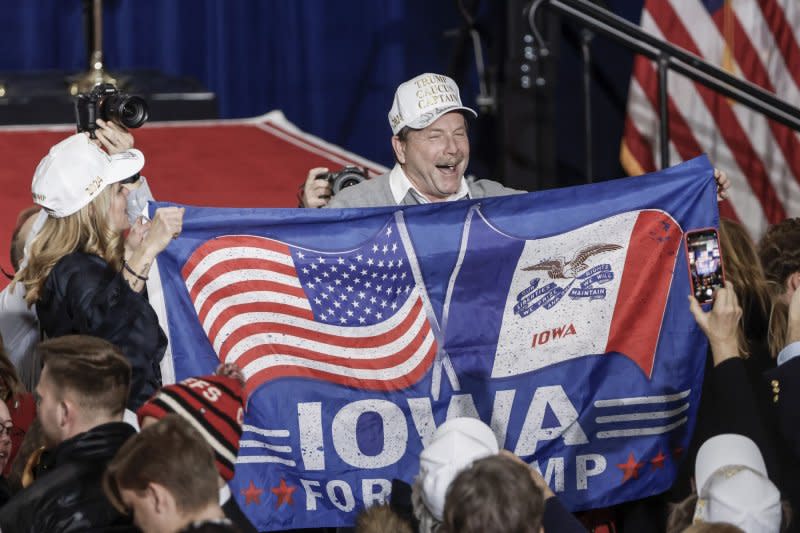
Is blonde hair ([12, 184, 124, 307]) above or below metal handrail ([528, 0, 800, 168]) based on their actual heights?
below

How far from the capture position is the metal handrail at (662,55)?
633cm

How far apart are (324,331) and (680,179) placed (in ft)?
4.03

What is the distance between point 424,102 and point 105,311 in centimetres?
149

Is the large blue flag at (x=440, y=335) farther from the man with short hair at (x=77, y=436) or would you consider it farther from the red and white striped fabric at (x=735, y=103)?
the red and white striped fabric at (x=735, y=103)

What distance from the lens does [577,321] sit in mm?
4711

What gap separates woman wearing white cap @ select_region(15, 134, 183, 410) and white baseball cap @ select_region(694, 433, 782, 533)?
1.66 metres

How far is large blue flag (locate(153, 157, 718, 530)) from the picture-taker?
4.60 m

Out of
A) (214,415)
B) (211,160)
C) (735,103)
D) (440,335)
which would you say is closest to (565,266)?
(440,335)

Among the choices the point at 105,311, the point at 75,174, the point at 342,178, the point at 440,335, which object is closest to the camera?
the point at 105,311

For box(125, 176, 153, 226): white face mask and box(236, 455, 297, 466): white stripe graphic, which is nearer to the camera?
box(236, 455, 297, 466): white stripe graphic

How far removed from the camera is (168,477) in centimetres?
316

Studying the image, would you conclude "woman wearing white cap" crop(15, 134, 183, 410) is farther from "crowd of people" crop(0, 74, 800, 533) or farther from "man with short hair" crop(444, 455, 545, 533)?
"man with short hair" crop(444, 455, 545, 533)

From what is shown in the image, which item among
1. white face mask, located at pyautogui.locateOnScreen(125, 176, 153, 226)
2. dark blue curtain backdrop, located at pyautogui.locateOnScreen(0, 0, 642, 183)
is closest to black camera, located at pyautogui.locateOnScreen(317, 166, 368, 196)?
white face mask, located at pyautogui.locateOnScreen(125, 176, 153, 226)

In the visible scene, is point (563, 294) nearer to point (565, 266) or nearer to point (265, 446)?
point (565, 266)
